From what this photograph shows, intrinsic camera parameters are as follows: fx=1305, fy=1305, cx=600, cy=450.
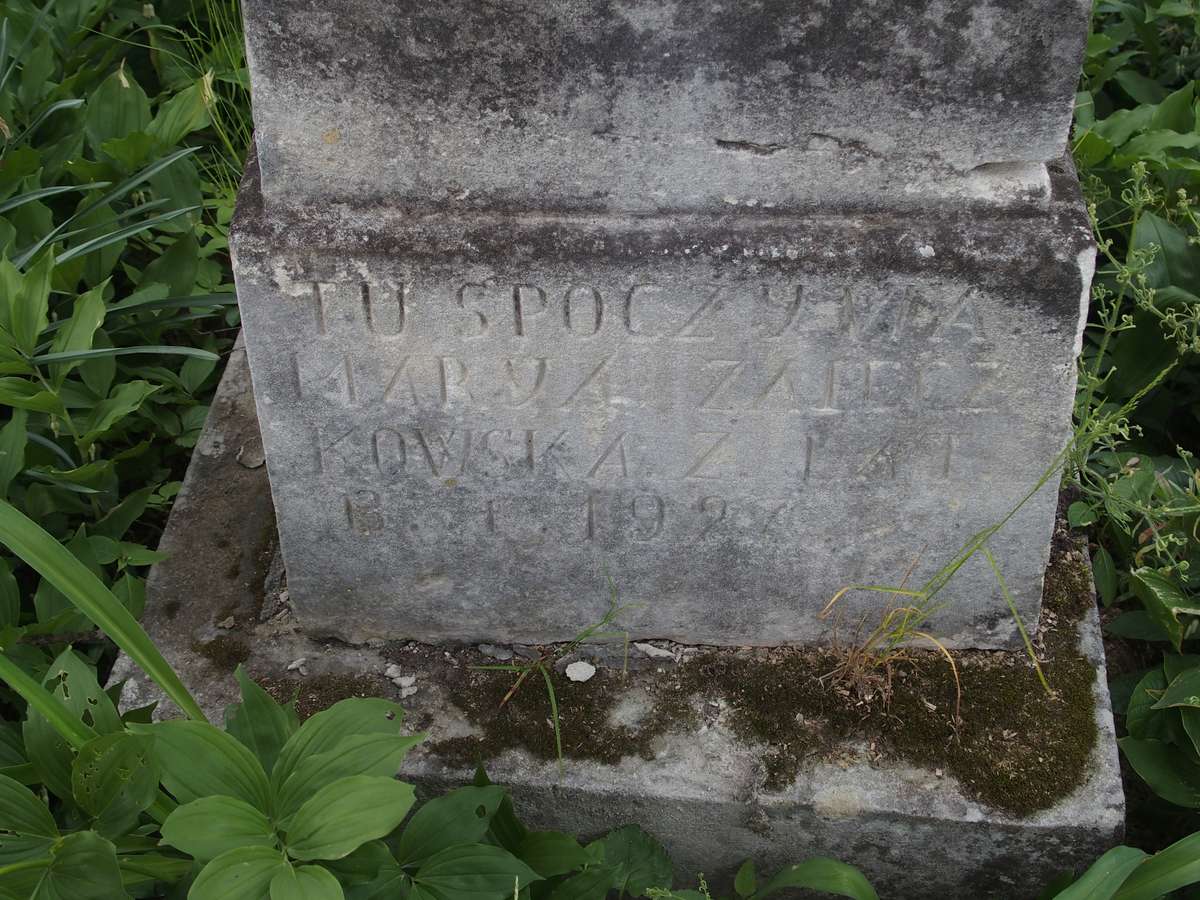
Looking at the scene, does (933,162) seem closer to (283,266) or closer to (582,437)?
(582,437)

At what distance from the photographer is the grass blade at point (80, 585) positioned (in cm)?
172

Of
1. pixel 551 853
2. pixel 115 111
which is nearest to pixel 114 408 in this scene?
pixel 115 111

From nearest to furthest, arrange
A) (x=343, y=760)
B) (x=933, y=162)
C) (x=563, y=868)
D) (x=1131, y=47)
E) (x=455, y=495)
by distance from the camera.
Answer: (x=343, y=760) < (x=933, y=162) < (x=563, y=868) < (x=455, y=495) < (x=1131, y=47)

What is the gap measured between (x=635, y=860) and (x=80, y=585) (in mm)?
947

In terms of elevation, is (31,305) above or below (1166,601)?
above

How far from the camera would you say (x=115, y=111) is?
10.1 feet

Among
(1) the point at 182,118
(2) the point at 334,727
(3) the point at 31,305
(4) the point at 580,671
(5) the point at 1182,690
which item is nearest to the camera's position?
(2) the point at 334,727

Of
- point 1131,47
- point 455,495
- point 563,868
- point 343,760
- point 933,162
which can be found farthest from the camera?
point 1131,47

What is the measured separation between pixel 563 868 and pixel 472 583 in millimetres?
532

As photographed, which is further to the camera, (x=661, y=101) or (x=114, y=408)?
(x=114, y=408)

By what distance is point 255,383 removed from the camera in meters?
1.99

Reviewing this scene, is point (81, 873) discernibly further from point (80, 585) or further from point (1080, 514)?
point (1080, 514)

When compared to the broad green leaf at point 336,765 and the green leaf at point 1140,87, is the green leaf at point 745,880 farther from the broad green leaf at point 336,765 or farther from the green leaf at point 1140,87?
the green leaf at point 1140,87

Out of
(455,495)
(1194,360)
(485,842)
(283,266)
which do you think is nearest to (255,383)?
(283,266)
